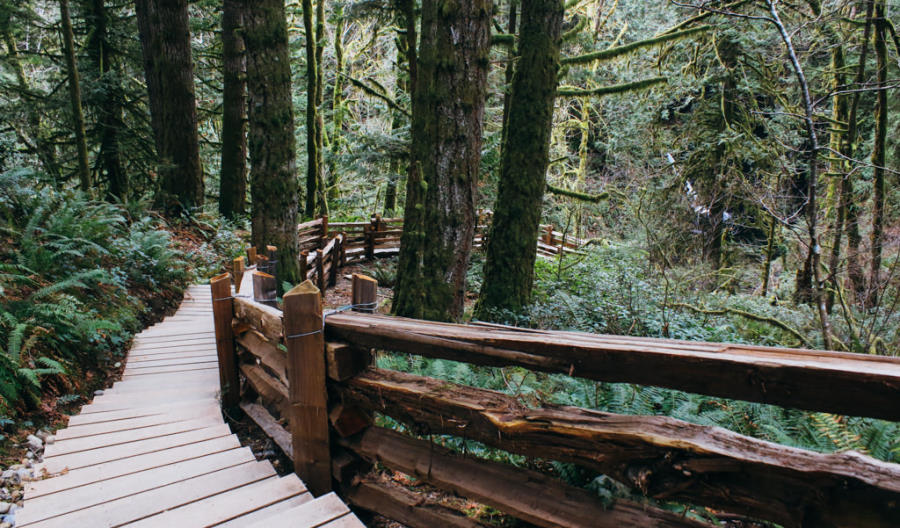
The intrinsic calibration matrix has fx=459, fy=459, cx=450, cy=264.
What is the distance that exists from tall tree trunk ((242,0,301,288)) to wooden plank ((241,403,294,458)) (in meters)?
4.03

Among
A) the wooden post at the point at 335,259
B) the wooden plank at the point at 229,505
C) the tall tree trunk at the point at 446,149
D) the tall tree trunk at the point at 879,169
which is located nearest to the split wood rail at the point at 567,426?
the wooden plank at the point at 229,505

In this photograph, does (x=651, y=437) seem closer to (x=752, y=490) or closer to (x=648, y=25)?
(x=752, y=490)

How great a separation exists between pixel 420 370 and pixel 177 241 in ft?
25.6

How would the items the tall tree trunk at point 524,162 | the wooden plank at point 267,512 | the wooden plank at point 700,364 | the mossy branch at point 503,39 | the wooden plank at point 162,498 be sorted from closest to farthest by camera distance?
1. the wooden plank at point 700,364
2. the wooden plank at point 267,512
3. the wooden plank at point 162,498
4. the tall tree trunk at point 524,162
5. the mossy branch at point 503,39

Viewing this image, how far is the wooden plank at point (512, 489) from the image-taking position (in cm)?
191

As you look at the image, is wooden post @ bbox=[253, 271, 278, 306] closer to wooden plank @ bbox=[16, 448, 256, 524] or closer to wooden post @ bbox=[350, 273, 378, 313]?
wooden plank @ bbox=[16, 448, 256, 524]

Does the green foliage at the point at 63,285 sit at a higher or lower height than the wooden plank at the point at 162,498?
higher

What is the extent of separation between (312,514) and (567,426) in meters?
1.38

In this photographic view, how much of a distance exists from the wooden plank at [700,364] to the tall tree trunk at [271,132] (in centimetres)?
613

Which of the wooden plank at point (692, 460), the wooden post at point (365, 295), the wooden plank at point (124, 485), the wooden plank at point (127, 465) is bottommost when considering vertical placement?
the wooden plank at point (127, 465)

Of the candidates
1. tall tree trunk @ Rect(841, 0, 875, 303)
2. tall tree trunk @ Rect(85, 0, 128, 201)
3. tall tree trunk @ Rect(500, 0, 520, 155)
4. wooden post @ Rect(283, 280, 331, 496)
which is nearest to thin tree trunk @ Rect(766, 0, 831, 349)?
tall tree trunk @ Rect(841, 0, 875, 303)

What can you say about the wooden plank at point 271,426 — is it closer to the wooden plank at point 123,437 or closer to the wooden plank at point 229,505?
the wooden plank at point 123,437

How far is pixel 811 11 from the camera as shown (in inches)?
405

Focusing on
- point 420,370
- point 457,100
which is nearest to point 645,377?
point 420,370
